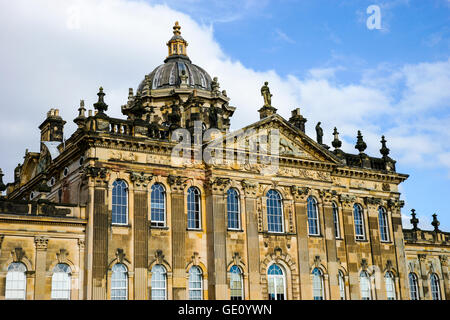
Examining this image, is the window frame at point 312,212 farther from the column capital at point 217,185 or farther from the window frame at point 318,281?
the column capital at point 217,185

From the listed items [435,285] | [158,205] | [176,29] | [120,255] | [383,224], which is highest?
[176,29]

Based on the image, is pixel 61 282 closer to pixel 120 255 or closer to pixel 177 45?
pixel 120 255

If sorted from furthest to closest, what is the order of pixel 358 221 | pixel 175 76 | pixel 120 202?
pixel 175 76, pixel 358 221, pixel 120 202

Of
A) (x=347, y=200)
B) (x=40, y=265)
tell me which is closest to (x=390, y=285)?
(x=347, y=200)

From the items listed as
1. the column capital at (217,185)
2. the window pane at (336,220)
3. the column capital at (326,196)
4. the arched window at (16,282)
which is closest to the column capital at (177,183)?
the column capital at (217,185)

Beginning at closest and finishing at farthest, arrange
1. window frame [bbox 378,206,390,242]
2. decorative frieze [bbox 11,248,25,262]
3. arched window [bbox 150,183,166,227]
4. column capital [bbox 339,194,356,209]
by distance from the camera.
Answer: decorative frieze [bbox 11,248,25,262], arched window [bbox 150,183,166,227], column capital [bbox 339,194,356,209], window frame [bbox 378,206,390,242]

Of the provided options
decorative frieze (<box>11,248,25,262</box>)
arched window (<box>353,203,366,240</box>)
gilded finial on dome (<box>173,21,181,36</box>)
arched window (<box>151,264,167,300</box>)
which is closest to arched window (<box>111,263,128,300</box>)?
arched window (<box>151,264,167,300</box>)

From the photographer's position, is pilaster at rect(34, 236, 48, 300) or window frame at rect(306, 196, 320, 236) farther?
window frame at rect(306, 196, 320, 236)

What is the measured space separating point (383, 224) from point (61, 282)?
791 inches

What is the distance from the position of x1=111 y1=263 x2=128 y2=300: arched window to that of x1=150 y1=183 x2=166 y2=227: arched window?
272 centimetres

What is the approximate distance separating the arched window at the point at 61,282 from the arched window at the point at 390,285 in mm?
19086

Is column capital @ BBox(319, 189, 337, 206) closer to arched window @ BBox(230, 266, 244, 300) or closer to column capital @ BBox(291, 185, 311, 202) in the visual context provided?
column capital @ BBox(291, 185, 311, 202)

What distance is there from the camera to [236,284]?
29703mm

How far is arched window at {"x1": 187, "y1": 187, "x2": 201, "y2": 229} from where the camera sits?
2977 cm
